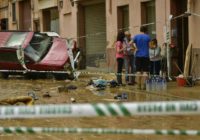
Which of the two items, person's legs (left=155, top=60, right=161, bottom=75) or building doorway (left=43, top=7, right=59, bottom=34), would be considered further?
building doorway (left=43, top=7, right=59, bottom=34)

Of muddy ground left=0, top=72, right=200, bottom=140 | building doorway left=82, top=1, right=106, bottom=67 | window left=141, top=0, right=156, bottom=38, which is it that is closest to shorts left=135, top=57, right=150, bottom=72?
muddy ground left=0, top=72, right=200, bottom=140

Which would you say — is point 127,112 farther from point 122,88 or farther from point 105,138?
point 122,88

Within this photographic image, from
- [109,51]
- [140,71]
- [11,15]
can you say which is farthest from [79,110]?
[11,15]

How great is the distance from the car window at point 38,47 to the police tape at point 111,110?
54.7 feet

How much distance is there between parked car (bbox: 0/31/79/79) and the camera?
20.7 metres

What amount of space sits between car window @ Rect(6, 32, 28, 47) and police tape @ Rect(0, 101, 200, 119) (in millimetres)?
17085

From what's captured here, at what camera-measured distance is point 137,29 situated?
22.7 m

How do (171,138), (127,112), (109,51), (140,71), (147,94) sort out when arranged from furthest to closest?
(109,51) → (140,71) → (147,94) → (171,138) → (127,112)

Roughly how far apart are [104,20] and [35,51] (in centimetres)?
759

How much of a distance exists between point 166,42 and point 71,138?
1074 cm

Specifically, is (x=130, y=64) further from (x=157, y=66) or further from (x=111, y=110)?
(x=111, y=110)

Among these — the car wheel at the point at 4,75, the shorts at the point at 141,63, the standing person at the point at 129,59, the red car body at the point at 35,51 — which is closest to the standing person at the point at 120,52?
the standing person at the point at 129,59

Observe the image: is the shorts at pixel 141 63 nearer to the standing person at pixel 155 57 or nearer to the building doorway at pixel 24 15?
Answer: the standing person at pixel 155 57

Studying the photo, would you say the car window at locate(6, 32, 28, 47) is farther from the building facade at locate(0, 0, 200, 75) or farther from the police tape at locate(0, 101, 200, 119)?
the police tape at locate(0, 101, 200, 119)
